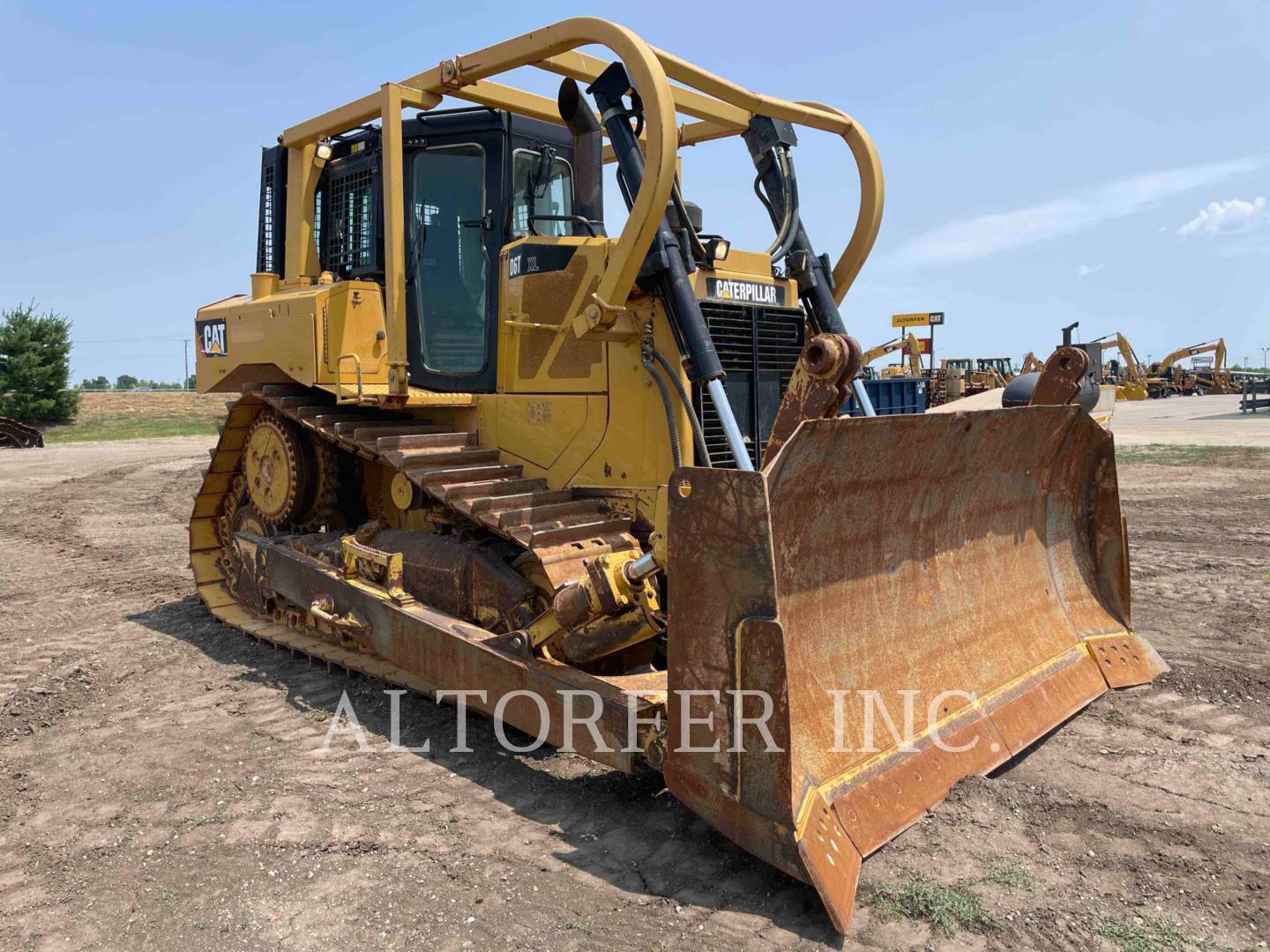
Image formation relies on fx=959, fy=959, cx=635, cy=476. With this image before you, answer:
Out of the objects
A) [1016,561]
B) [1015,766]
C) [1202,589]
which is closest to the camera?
[1015,766]

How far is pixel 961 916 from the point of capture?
9.52ft

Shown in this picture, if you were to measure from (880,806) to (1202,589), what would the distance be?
517 centimetres

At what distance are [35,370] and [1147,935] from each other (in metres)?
36.5

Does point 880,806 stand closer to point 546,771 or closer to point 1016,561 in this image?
point 546,771

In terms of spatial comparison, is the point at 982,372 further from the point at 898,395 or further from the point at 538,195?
the point at 538,195

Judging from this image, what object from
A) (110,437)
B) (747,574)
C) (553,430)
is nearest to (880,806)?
(747,574)

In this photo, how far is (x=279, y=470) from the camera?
6211 millimetres

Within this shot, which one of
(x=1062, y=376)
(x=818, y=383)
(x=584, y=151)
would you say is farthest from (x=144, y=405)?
(x=818, y=383)

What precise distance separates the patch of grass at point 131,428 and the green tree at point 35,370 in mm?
842

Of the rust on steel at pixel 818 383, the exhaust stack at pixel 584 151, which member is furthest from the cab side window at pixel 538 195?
the rust on steel at pixel 818 383

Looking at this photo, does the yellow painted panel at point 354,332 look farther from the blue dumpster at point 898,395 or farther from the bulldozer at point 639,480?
the blue dumpster at point 898,395

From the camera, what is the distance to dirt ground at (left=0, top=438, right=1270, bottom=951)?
2938mm

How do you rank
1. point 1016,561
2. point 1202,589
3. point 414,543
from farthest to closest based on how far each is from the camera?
point 1202,589
point 414,543
point 1016,561

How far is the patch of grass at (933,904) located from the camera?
9.46ft
